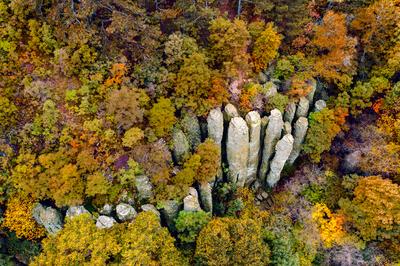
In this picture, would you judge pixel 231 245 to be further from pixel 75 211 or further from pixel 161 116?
pixel 75 211

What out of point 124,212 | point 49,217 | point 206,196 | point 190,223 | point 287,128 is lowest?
point 206,196

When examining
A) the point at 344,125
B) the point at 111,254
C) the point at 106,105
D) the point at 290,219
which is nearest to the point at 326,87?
the point at 344,125

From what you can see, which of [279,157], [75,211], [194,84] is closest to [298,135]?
[279,157]

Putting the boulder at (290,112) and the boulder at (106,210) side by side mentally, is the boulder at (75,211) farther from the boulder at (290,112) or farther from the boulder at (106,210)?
the boulder at (290,112)

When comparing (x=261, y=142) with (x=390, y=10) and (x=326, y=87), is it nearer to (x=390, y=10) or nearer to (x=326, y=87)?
(x=326, y=87)

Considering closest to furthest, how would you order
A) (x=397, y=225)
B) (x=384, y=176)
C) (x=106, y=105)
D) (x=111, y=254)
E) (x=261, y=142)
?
(x=111, y=254)
(x=106, y=105)
(x=397, y=225)
(x=384, y=176)
(x=261, y=142)

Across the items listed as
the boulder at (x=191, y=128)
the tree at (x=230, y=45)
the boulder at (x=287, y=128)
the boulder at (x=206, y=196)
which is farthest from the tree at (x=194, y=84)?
the boulder at (x=287, y=128)

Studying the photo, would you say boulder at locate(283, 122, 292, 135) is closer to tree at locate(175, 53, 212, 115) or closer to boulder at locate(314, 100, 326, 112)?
boulder at locate(314, 100, 326, 112)

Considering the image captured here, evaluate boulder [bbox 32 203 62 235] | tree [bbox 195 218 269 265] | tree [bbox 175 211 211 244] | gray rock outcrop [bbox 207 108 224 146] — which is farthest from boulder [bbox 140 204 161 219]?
gray rock outcrop [bbox 207 108 224 146]
